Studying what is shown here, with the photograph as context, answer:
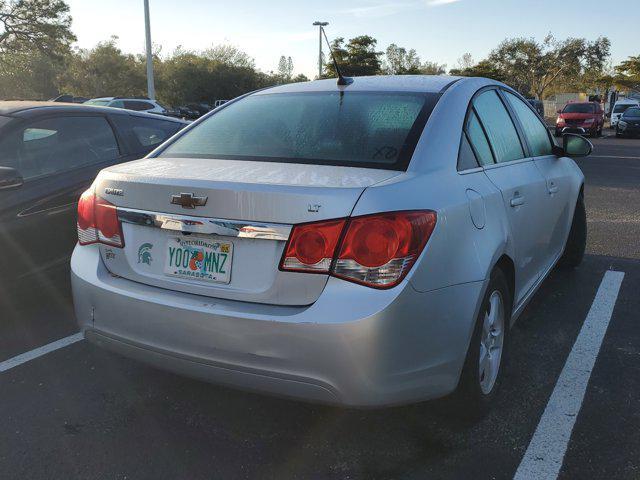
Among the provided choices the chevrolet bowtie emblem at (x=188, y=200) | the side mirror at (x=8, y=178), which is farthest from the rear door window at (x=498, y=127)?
the side mirror at (x=8, y=178)

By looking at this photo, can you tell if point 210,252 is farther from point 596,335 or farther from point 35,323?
point 596,335

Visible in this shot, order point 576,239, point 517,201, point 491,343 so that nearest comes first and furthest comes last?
1. point 491,343
2. point 517,201
3. point 576,239

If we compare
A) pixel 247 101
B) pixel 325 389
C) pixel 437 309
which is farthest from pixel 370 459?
pixel 247 101

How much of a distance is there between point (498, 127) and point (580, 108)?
95.1ft

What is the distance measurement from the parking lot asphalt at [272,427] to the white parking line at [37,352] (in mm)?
54

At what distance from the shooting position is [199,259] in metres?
2.37

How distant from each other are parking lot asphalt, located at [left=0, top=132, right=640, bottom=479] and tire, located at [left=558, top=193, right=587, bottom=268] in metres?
1.34

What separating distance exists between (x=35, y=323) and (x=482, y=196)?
3.09 m

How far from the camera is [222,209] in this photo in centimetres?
228

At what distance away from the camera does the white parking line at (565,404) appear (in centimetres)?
245

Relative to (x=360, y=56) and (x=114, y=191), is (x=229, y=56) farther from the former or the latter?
(x=114, y=191)

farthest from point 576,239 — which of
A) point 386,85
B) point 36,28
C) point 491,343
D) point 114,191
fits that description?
point 36,28

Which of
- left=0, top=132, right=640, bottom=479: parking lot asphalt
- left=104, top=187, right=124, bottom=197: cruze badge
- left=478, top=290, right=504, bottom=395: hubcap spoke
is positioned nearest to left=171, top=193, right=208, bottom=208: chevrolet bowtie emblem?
left=104, top=187, right=124, bottom=197: cruze badge

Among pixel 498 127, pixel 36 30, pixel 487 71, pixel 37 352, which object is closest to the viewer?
pixel 498 127
